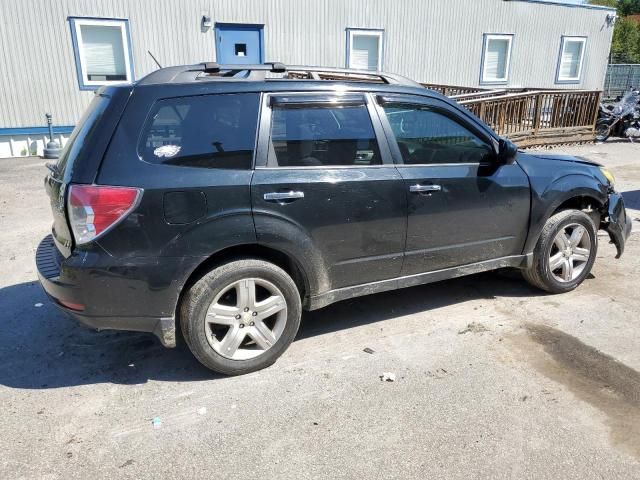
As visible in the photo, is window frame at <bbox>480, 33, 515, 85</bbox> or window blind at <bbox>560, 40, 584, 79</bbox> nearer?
window frame at <bbox>480, 33, 515, 85</bbox>

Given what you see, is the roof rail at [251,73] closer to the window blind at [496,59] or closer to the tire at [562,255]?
the tire at [562,255]

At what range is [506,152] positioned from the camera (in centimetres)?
388

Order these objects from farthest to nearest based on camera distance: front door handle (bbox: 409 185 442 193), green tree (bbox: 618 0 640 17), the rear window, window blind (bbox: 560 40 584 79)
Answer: green tree (bbox: 618 0 640 17)
window blind (bbox: 560 40 584 79)
front door handle (bbox: 409 185 442 193)
the rear window

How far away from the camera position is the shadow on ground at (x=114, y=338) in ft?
10.9

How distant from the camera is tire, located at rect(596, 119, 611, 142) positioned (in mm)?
14312

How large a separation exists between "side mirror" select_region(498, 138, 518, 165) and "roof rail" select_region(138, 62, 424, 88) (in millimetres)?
830

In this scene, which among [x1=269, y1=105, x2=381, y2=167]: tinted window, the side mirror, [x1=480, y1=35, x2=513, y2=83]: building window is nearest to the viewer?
[x1=269, y1=105, x2=381, y2=167]: tinted window

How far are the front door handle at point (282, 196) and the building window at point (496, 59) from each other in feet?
51.3

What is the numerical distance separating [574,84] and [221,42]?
44.8 ft

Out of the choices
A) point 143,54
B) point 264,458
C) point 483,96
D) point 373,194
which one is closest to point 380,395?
point 264,458

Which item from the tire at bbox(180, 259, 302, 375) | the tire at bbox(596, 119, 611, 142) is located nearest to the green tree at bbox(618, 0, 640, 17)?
the tire at bbox(596, 119, 611, 142)

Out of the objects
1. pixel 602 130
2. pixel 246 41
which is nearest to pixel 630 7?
pixel 602 130

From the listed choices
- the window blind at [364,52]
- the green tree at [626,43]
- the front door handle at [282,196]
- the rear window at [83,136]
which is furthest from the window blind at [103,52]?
the green tree at [626,43]

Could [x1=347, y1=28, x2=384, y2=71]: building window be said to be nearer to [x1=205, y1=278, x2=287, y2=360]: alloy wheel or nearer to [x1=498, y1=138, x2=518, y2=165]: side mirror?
[x1=498, y1=138, x2=518, y2=165]: side mirror
